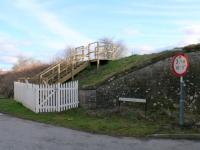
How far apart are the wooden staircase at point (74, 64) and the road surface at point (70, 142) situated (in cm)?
1146

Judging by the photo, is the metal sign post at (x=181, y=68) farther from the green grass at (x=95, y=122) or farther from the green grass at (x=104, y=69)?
the green grass at (x=104, y=69)

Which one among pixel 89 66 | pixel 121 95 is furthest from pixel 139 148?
pixel 89 66

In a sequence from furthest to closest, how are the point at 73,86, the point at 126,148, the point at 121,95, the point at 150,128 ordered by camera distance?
1. the point at 73,86
2. the point at 121,95
3. the point at 150,128
4. the point at 126,148

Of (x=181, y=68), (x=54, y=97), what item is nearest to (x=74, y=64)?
(x=54, y=97)

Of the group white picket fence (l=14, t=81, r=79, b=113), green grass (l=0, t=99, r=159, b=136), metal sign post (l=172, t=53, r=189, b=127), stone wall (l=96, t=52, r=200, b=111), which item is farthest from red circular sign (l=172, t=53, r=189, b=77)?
white picket fence (l=14, t=81, r=79, b=113)

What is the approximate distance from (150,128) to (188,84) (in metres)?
4.03

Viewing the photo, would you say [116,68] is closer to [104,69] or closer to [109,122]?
[104,69]

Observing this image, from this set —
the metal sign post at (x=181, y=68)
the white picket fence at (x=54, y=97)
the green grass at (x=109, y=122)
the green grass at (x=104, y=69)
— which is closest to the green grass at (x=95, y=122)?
the green grass at (x=109, y=122)

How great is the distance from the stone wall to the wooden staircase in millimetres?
6975

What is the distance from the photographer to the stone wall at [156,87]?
1542cm

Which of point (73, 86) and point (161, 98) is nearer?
point (161, 98)

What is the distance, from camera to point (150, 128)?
500 inches

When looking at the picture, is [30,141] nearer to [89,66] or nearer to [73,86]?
[73,86]

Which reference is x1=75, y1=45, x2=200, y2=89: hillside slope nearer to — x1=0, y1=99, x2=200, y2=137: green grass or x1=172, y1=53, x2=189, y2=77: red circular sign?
x1=0, y1=99, x2=200, y2=137: green grass
